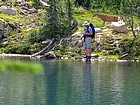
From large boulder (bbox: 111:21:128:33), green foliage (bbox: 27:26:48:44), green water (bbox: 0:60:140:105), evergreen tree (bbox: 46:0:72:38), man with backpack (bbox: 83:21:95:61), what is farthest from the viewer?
green foliage (bbox: 27:26:48:44)

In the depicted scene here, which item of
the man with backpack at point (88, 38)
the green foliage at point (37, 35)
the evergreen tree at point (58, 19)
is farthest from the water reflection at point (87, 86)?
the green foliage at point (37, 35)

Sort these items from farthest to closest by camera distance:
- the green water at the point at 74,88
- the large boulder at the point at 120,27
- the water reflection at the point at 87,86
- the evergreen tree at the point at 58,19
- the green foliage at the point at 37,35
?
the green foliage at the point at 37,35 → the evergreen tree at the point at 58,19 → the large boulder at the point at 120,27 → the water reflection at the point at 87,86 → the green water at the point at 74,88

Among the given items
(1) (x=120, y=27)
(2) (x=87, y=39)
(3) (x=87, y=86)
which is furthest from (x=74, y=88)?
(1) (x=120, y=27)

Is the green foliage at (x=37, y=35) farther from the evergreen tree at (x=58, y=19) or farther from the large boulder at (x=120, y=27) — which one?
the large boulder at (x=120, y=27)

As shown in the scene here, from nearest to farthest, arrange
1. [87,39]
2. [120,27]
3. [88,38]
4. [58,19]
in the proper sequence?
[88,38] → [87,39] → [120,27] → [58,19]

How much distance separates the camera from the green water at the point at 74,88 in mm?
36969

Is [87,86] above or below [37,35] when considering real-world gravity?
below

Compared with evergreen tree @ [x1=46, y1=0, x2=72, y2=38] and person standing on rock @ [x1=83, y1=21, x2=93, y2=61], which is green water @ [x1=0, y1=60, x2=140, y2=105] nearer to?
person standing on rock @ [x1=83, y1=21, x2=93, y2=61]

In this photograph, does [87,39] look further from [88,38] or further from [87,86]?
[87,86]

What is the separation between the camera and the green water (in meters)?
37.0

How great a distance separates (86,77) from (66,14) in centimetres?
4690

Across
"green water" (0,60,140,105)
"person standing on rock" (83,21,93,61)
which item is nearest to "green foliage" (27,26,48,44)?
"person standing on rock" (83,21,93,61)

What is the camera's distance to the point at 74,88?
45.6 metres

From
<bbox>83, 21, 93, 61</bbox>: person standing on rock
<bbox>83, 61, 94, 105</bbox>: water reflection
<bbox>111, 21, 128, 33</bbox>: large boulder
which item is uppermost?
<bbox>111, 21, 128, 33</bbox>: large boulder
